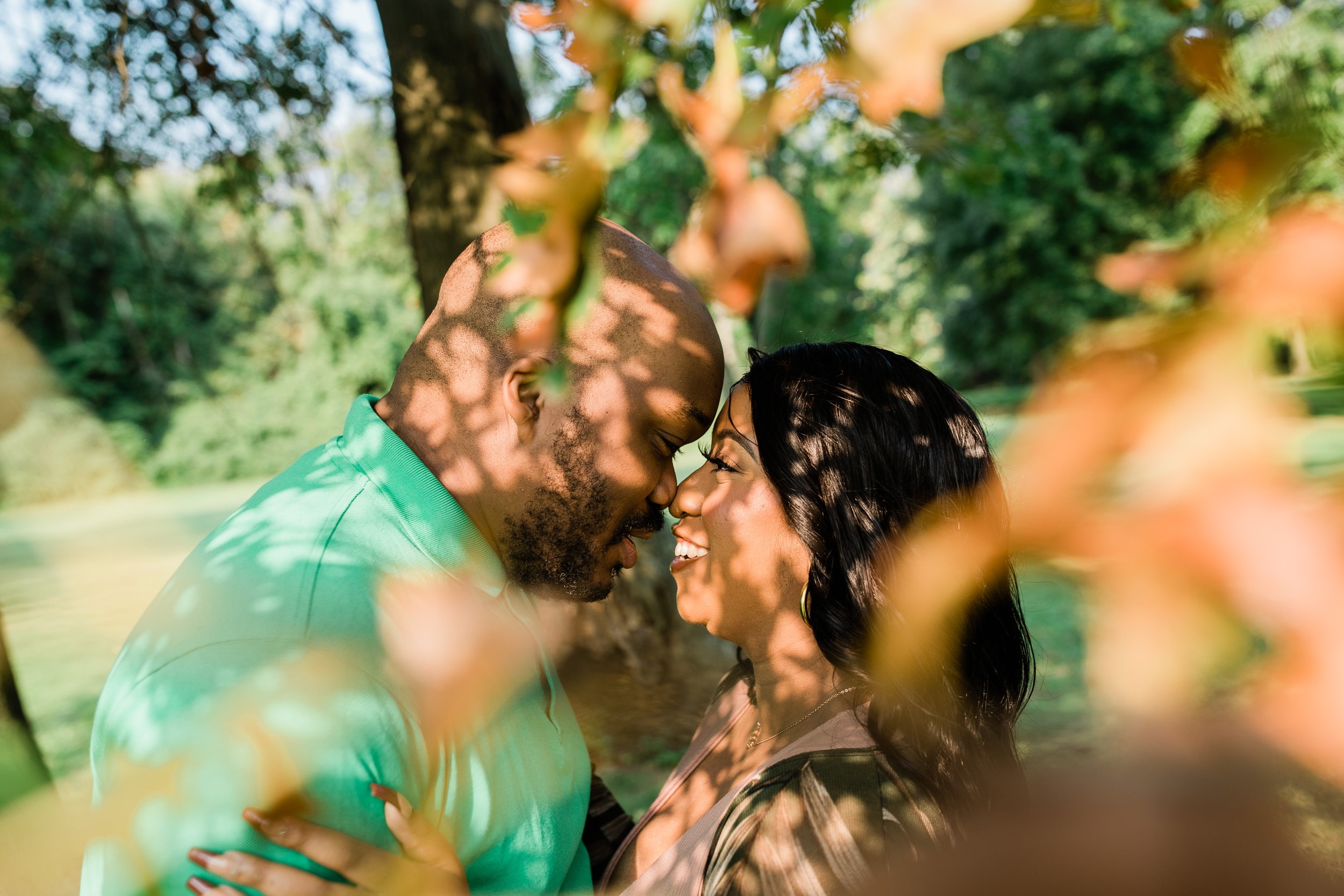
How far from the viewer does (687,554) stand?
2568 millimetres

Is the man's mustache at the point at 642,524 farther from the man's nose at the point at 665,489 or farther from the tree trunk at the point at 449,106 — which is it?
the tree trunk at the point at 449,106

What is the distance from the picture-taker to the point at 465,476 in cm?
235

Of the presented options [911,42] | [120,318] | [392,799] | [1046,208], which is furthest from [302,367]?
[911,42]

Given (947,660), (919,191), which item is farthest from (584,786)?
(919,191)

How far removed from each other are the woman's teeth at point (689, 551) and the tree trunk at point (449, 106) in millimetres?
2938

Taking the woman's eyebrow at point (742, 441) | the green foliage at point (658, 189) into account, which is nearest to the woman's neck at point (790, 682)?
the woman's eyebrow at point (742, 441)

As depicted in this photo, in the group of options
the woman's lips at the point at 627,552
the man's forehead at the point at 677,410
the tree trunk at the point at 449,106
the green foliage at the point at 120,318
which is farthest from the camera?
the green foliage at the point at 120,318

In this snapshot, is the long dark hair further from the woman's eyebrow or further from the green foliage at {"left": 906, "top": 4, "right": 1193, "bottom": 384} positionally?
the green foliage at {"left": 906, "top": 4, "right": 1193, "bottom": 384}

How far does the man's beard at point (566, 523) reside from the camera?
2.44m

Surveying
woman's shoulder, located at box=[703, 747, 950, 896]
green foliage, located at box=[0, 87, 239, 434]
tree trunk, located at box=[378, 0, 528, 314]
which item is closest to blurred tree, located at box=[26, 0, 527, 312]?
tree trunk, located at box=[378, 0, 528, 314]

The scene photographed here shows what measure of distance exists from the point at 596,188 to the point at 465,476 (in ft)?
6.15

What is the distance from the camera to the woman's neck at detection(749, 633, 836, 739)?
7.68ft

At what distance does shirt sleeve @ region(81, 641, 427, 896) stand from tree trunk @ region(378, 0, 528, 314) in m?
3.64

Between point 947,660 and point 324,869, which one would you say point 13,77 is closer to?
point 324,869
